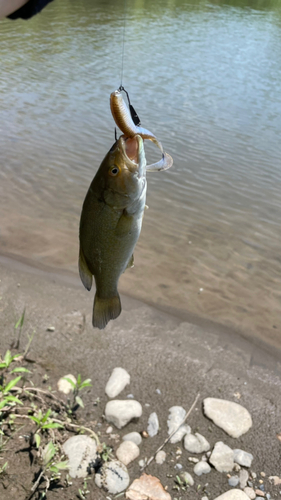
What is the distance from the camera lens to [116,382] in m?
4.49

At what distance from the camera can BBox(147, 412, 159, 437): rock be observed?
4.10 m

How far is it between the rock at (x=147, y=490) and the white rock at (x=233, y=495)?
0.42m

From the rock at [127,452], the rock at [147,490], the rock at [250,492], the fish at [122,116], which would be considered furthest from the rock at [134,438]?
the fish at [122,116]

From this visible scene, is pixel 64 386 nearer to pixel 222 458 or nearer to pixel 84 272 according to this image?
pixel 222 458

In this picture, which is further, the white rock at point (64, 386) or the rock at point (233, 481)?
the white rock at point (64, 386)

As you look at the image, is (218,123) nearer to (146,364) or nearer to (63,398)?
(146,364)

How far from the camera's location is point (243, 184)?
916cm

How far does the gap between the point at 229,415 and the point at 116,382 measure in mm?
1118

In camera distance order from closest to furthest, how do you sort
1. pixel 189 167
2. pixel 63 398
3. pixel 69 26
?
pixel 63 398 < pixel 189 167 < pixel 69 26

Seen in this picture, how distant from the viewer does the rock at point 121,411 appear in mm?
4094

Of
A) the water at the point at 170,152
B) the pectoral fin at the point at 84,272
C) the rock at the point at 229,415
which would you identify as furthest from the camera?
the water at the point at 170,152

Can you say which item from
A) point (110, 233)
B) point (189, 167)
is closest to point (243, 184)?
point (189, 167)

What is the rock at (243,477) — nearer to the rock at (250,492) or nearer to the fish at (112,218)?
the rock at (250,492)

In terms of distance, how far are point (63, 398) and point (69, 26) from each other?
18560 millimetres
